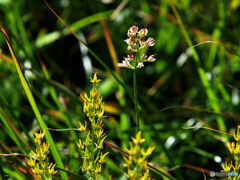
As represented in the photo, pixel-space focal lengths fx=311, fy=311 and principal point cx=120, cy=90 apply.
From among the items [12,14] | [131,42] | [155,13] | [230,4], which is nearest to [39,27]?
[12,14]

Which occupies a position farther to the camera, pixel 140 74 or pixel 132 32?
pixel 140 74

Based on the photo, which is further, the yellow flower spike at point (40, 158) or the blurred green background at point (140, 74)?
the blurred green background at point (140, 74)

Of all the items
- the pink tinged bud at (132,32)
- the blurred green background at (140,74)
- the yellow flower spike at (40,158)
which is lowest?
the yellow flower spike at (40,158)

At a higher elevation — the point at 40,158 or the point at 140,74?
the point at 140,74

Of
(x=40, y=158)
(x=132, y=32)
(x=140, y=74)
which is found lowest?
(x=40, y=158)

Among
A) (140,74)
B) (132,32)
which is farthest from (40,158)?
(140,74)

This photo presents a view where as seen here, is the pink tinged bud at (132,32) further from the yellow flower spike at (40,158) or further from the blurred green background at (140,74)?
the blurred green background at (140,74)

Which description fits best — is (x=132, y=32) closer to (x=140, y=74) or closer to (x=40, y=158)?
(x=40, y=158)

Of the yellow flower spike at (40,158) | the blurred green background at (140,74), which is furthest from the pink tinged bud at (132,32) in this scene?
the blurred green background at (140,74)

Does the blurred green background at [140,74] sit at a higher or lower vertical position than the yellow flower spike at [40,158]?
higher
